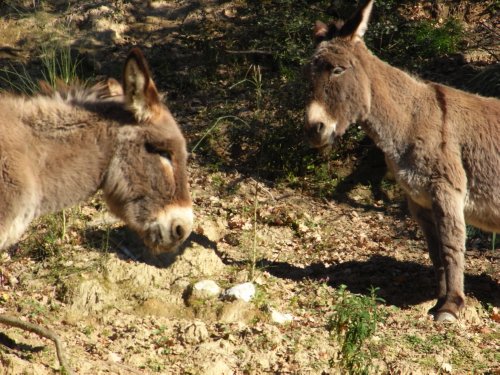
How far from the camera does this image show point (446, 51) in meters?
10.7

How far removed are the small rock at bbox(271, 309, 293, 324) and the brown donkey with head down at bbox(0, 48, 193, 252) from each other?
1.76 meters

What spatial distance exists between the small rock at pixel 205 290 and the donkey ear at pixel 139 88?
2.15m

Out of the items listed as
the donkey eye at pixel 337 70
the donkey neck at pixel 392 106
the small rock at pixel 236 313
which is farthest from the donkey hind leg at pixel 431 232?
the small rock at pixel 236 313

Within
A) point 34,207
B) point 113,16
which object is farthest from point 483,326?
point 113,16

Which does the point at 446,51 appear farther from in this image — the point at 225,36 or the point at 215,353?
the point at 215,353

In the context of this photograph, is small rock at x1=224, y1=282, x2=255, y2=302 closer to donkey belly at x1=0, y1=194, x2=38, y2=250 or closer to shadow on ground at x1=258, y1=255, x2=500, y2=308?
shadow on ground at x1=258, y1=255, x2=500, y2=308

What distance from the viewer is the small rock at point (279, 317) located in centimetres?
607

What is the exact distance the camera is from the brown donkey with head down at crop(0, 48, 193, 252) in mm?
4391

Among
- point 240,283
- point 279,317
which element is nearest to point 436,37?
point 240,283

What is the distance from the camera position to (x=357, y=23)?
6836 mm

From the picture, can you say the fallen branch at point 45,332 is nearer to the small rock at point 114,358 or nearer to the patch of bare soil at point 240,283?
the patch of bare soil at point 240,283

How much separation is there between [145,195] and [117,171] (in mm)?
219

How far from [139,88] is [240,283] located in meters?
2.63

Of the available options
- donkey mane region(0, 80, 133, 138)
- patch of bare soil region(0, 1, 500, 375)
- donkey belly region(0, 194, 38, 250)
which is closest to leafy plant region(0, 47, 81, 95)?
donkey mane region(0, 80, 133, 138)
